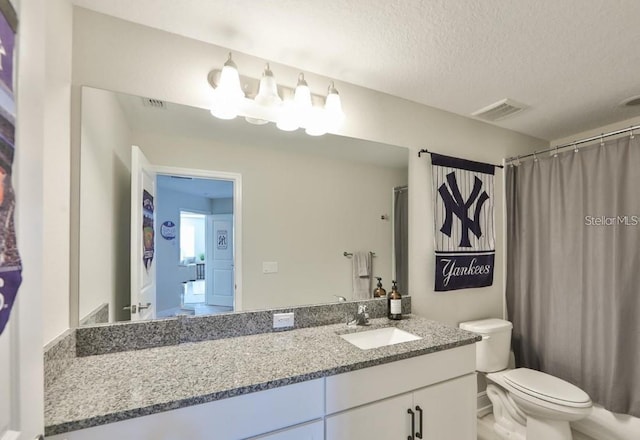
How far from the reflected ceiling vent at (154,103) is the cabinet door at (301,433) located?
1.42 m

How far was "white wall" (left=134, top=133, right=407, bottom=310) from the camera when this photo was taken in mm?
1546

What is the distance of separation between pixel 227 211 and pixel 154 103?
23.7 inches

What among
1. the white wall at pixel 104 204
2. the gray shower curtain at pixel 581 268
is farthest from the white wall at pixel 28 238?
the gray shower curtain at pixel 581 268

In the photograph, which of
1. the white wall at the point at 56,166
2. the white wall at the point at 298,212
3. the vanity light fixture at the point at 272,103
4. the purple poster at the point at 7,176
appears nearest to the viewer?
the purple poster at the point at 7,176

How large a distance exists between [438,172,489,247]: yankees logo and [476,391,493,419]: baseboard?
48.0 inches

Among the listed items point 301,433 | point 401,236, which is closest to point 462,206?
point 401,236

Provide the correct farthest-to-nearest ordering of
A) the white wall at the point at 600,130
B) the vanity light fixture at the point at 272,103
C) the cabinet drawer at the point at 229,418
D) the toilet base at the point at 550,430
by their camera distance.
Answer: the white wall at the point at 600,130, the toilet base at the point at 550,430, the vanity light fixture at the point at 272,103, the cabinet drawer at the point at 229,418

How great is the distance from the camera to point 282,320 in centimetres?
156

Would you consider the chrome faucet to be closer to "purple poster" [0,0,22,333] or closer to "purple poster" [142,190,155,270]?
"purple poster" [142,190,155,270]

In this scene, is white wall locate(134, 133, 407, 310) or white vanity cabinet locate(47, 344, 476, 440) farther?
white wall locate(134, 133, 407, 310)

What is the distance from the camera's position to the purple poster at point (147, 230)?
1.38 meters

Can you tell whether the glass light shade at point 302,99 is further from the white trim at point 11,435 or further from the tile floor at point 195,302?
the white trim at point 11,435

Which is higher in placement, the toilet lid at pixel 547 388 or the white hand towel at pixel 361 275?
the white hand towel at pixel 361 275

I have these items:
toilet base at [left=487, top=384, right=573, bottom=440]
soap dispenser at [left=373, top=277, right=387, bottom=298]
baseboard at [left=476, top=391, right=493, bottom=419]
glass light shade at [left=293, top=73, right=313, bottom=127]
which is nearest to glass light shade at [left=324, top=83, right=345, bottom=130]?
glass light shade at [left=293, top=73, right=313, bottom=127]
